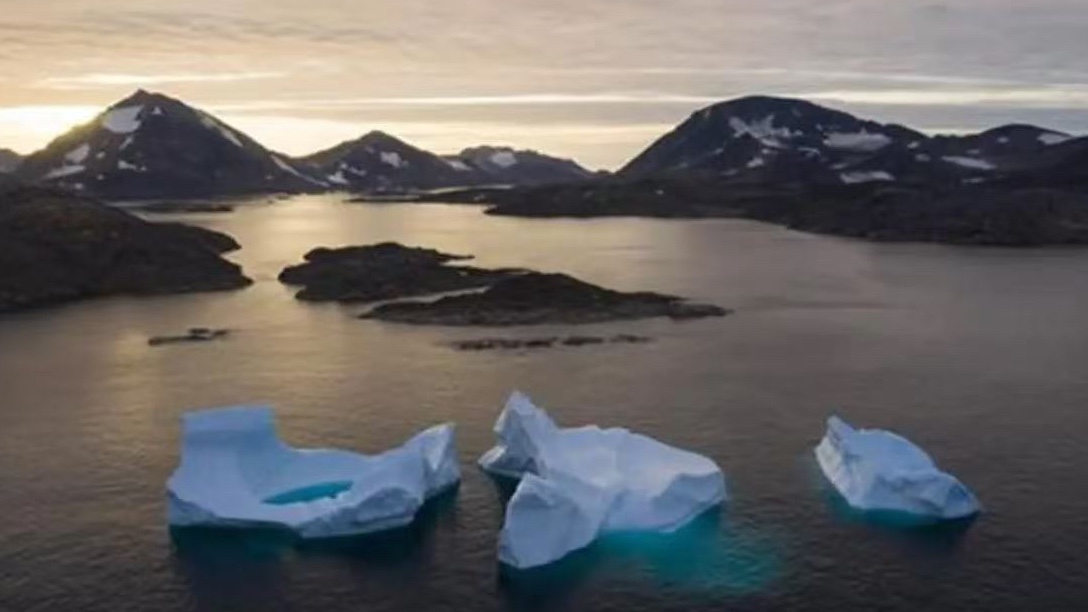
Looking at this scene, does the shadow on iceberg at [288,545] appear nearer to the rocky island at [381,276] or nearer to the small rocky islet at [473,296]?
the small rocky islet at [473,296]

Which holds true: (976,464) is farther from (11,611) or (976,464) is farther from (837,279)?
(837,279)

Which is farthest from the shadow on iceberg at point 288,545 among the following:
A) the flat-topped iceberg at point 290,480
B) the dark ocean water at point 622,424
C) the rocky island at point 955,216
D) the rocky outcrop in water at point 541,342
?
the rocky island at point 955,216

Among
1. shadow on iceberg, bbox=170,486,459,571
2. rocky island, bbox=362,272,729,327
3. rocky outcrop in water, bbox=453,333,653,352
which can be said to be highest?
rocky island, bbox=362,272,729,327

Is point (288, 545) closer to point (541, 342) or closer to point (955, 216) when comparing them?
point (541, 342)

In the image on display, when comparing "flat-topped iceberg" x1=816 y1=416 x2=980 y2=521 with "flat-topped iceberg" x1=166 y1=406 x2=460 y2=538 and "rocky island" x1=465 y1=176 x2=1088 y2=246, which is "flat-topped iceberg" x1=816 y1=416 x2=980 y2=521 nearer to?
"flat-topped iceberg" x1=166 y1=406 x2=460 y2=538

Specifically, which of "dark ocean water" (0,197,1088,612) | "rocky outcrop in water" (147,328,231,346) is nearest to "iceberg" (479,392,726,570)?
"dark ocean water" (0,197,1088,612)

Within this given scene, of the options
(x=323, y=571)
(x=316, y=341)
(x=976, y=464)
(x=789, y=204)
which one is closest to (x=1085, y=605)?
(x=976, y=464)

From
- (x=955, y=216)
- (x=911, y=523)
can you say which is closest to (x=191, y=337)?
(x=911, y=523)
